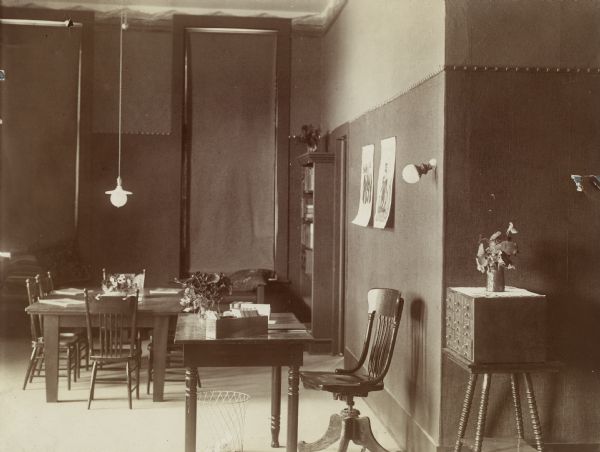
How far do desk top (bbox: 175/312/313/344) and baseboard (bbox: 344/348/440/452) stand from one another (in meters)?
1.01

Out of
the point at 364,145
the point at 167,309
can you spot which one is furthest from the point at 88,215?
the point at 364,145

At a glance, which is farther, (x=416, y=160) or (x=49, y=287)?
(x=49, y=287)

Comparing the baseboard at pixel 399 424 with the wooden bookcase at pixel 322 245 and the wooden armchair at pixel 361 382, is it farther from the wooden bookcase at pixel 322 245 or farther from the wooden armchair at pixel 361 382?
the wooden bookcase at pixel 322 245

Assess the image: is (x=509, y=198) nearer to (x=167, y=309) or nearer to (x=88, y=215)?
(x=167, y=309)

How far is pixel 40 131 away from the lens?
1002cm

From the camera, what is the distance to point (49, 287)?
7.65 metres

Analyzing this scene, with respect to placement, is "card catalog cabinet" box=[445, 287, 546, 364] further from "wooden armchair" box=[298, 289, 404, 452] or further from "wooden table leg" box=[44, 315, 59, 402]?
"wooden table leg" box=[44, 315, 59, 402]

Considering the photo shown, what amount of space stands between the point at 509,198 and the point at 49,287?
508cm

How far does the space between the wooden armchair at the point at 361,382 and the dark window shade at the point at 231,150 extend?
5.19 metres

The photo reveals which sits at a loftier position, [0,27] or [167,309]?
[0,27]

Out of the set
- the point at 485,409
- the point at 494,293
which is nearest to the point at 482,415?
the point at 485,409

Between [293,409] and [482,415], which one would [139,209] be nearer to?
[293,409]

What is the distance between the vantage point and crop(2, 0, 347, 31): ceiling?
9.90 metres

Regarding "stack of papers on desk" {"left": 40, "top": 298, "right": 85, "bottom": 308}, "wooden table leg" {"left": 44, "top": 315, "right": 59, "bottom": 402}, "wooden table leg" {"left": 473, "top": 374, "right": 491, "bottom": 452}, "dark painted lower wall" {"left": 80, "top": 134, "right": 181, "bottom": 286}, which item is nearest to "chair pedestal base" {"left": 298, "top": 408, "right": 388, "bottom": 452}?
"wooden table leg" {"left": 473, "top": 374, "right": 491, "bottom": 452}
